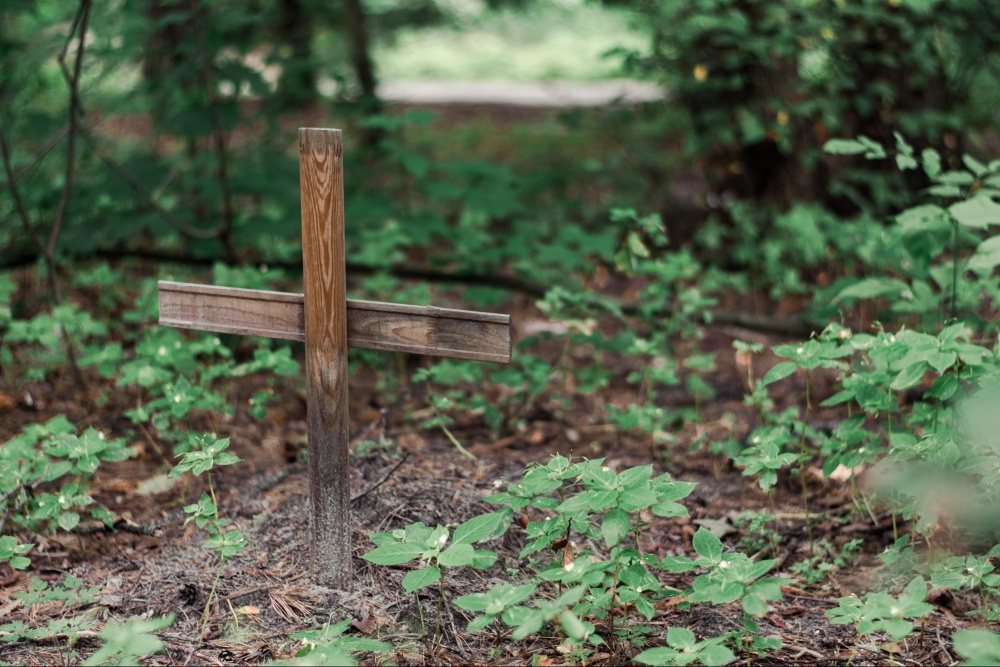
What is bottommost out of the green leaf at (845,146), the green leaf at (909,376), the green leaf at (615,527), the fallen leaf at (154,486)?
the fallen leaf at (154,486)

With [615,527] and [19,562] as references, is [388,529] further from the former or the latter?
[19,562]

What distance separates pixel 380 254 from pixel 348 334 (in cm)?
240

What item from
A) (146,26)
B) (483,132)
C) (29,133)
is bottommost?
(483,132)

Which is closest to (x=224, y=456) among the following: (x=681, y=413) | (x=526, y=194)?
(x=681, y=413)

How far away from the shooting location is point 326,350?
2.50 metres

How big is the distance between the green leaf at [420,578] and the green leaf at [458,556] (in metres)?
0.06

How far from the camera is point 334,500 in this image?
255 centimetres

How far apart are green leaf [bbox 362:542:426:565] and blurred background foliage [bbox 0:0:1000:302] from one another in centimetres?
260

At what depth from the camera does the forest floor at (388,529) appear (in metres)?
2.38

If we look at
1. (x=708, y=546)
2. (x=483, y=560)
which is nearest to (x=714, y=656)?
(x=708, y=546)

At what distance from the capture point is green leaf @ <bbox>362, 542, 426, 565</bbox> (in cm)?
220

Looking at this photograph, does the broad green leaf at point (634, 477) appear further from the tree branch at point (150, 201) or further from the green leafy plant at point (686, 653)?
the tree branch at point (150, 201)

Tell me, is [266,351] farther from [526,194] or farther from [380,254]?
[526,194]

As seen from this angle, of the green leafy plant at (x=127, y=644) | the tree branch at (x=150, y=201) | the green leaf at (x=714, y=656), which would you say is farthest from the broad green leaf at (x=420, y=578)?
the tree branch at (x=150, y=201)
